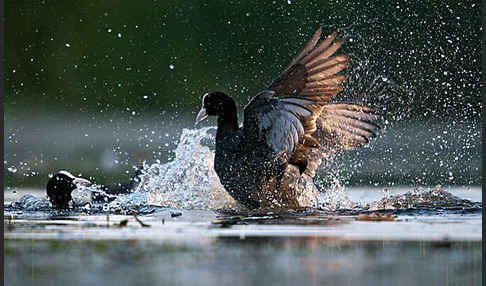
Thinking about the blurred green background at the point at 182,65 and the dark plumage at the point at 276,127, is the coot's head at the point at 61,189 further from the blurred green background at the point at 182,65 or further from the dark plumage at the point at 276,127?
the blurred green background at the point at 182,65

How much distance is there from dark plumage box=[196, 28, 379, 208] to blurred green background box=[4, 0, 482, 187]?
4.93 metres

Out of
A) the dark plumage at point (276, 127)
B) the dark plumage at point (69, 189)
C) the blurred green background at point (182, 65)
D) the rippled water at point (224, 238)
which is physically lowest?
the rippled water at point (224, 238)

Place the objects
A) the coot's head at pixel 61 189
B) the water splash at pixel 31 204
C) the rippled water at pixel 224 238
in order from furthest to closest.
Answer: the coot's head at pixel 61 189 < the water splash at pixel 31 204 < the rippled water at pixel 224 238

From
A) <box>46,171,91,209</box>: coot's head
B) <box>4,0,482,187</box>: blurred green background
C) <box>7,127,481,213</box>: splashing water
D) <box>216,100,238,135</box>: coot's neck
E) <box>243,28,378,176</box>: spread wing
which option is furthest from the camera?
<box>4,0,482,187</box>: blurred green background

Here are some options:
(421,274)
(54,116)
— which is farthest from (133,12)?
(421,274)

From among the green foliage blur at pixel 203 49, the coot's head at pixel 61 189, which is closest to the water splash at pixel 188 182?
the coot's head at pixel 61 189

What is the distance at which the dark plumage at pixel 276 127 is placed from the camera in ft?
25.3

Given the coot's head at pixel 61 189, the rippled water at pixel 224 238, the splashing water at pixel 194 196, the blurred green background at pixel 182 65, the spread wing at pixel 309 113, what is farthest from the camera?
the blurred green background at pixel 182 65

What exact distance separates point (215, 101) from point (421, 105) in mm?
7033

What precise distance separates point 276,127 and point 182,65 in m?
9.11

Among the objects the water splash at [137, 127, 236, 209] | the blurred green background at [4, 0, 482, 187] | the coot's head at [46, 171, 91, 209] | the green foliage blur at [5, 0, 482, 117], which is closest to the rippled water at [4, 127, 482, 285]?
the water splash at [137, 127, 236, 209]

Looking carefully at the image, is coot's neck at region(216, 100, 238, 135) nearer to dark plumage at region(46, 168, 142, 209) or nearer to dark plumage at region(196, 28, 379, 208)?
dark plumage at region(196, 28, 379, 208)

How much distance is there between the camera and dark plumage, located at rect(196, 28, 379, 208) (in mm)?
7719

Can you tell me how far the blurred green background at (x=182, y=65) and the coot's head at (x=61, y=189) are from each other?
400cm
